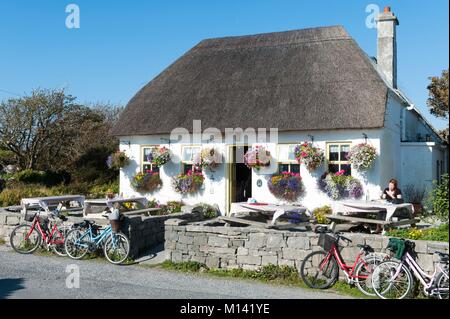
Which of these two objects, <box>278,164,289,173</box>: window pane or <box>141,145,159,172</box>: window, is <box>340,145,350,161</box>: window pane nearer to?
<box>278,164,289,173</box>: window pane

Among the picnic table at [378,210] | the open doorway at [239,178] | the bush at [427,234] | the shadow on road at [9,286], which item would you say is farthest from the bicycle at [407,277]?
the open doorway at [239,178]

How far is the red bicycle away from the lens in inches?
402

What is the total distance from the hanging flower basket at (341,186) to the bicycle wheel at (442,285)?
6.20m

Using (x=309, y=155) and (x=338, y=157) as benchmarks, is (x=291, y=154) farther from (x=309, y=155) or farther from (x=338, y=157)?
(x=338, y=157)

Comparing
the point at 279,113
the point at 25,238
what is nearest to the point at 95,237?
the point at 25,238

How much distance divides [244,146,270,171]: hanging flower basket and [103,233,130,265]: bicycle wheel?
17.2ft

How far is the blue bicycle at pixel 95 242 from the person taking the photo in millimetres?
9508

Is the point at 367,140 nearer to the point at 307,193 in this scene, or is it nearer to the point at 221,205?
the point at 307,193

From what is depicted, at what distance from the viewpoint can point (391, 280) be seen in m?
6.93

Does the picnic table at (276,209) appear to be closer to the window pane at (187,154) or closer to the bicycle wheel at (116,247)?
the bicycle wheel at (116,247)

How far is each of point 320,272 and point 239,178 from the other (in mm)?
7973
